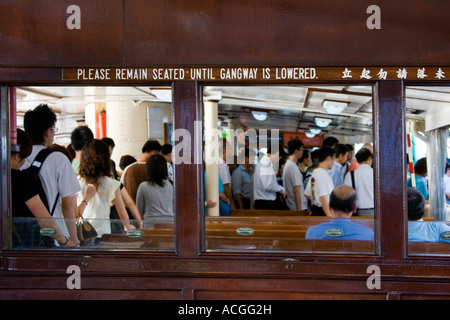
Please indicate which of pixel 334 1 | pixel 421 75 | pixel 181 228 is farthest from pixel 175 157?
pixel 421 75

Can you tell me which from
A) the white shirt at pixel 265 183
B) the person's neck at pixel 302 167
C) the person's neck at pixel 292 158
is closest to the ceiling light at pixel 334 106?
the person's neck at pixel 292 158

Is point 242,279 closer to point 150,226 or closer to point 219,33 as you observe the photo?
point 150,226

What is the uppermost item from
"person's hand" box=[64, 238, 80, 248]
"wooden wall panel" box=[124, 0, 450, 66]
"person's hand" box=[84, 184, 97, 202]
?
"wooden wall panel" box=[124, 0, 450, 66]

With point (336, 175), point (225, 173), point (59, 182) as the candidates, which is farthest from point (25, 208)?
point (336, 175)

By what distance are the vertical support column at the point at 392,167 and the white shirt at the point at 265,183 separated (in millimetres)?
2560

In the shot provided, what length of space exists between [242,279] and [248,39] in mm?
1261

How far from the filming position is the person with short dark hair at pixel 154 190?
367 cm

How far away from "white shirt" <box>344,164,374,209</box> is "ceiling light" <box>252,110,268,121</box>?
1.15m

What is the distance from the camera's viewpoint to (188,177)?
276 cm

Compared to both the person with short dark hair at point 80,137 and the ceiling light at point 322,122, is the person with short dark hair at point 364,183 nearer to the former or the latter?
the ceiling light at point 322,122

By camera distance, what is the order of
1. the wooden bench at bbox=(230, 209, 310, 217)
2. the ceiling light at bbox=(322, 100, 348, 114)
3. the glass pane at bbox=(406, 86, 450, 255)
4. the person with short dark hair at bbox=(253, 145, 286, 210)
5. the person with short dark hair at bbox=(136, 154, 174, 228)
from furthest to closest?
the person with short dark hair at bbox=(253, 145, 286, 210)
the wooden bench at bbox=(230, 209, 310, 217)
the ceiling light at bbox=(322, 100, 348, 114)
the person with short dark hair at bbox=(136, 154, 174, 228)
the glass pane at bbox=(406, 86, 450, 255)

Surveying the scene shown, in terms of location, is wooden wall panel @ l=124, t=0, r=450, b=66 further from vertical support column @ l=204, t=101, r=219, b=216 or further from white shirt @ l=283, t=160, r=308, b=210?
white shirt @ l=283, t=160, r=308, b=210

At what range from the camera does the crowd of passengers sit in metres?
2.90

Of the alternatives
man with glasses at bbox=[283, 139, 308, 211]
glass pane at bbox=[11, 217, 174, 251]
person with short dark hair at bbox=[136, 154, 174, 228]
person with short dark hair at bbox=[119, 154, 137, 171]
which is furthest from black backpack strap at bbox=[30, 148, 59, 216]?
man with glasses at bbox=[283, 139, 308, 211]
